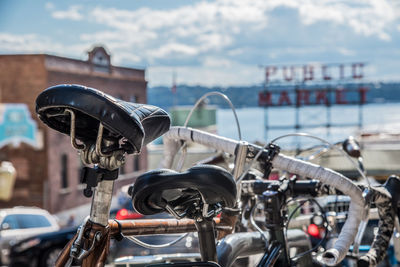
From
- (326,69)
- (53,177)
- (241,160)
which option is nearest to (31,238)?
(241,160)

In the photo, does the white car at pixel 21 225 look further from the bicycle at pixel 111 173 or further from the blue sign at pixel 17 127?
the blue sign at pixel 17 127

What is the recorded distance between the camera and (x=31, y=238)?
9109mm

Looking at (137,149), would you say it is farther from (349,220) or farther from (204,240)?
(349,220)

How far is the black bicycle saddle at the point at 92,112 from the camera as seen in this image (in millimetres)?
1667

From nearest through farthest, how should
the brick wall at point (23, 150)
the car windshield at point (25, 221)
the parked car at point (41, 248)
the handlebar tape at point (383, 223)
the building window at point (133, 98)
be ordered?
the handlebar tape at point (383, 223)
the parked car at point (41, 248)
the car windshield at point (25, 221)
the brick wall at point (23, 150)
the building window at point (133, 98)

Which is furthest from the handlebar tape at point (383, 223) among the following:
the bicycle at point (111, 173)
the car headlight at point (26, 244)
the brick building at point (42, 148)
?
the brick building at point (42, 148)

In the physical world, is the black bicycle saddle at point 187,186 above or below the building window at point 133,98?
above

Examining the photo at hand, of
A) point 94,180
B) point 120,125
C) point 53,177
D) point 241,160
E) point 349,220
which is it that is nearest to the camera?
point 120,125

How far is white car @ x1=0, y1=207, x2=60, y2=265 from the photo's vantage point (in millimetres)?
10458

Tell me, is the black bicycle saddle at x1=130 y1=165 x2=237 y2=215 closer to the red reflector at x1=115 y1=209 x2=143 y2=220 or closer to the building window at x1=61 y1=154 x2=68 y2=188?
the red reflector at x1=115 y1=209 x2=143 y2=220

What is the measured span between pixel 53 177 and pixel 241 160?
25120 mm

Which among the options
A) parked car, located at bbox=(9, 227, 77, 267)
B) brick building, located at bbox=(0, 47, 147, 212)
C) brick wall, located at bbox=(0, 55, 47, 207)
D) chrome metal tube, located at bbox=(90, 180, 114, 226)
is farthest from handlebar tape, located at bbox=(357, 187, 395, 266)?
brick wall, located at bbox=(0, 55, 47, 207)

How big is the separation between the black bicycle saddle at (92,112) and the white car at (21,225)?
891 centimetres

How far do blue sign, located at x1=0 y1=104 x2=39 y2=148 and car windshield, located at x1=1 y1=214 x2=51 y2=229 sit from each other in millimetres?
15624
